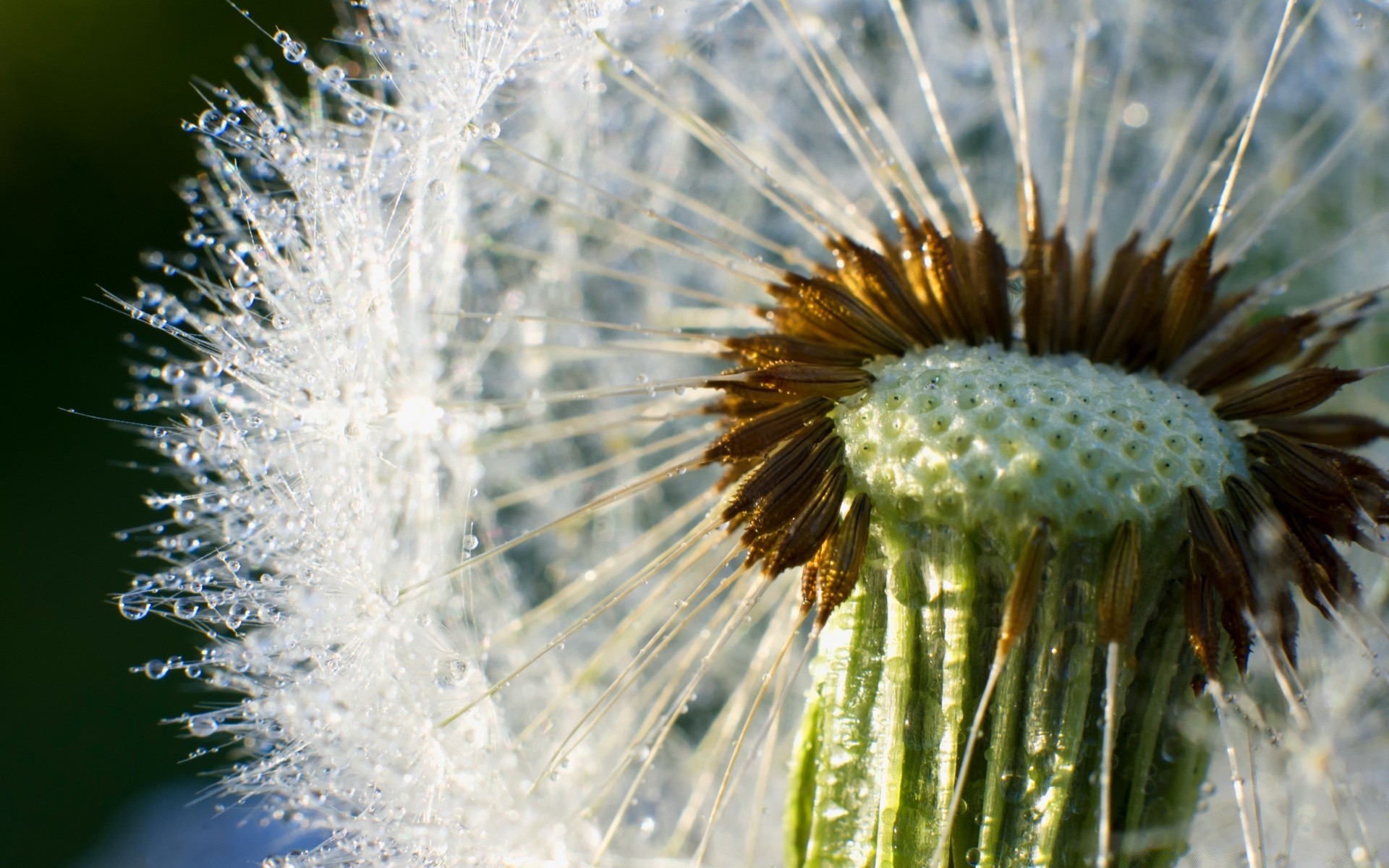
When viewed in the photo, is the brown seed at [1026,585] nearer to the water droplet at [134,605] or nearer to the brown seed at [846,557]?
the brown seed at [846,557]

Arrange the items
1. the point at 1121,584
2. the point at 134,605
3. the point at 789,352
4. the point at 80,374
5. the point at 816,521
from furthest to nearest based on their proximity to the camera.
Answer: the point at 80,374 < the point at 134,605 < the point at 789,352 < the point at 816,521 < the point at 1121,584

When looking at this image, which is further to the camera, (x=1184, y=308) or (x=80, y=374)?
(x=80, y=374)

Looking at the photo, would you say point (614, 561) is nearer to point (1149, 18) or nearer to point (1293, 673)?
point (1293, 673)

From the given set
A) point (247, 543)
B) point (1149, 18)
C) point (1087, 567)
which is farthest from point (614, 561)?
point (1149, 18)

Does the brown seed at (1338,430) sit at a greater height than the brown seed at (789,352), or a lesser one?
lesser

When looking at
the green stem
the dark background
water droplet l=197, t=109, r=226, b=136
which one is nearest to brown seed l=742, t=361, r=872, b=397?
the green stem

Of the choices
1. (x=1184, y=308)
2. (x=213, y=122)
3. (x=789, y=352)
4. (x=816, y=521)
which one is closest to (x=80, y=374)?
(x=213, y=122)

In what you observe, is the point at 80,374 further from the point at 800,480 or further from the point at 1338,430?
the point at 1338,430

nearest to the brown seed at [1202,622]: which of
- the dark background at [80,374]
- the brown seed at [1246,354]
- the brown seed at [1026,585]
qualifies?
the brown seed at [1026,585]
